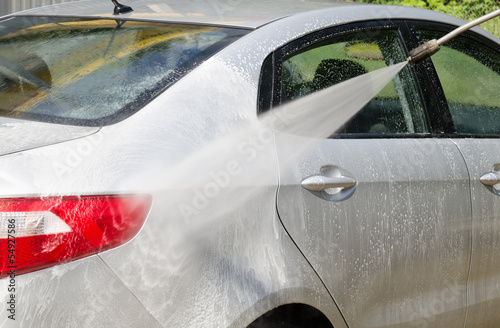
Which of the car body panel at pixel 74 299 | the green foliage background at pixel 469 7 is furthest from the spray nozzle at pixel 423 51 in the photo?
the green foliage background at pixel 469 7

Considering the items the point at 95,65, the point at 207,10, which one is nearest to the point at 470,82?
the point at 207,10

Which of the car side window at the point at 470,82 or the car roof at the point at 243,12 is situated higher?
the car roof at the point at 243,12

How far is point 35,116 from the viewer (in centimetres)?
202

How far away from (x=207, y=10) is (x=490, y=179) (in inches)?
51.9

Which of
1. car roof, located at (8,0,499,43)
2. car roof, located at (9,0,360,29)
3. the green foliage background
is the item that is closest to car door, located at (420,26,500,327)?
car roof, located at (8,0,499,43)

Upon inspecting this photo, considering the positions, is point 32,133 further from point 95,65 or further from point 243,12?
point 243,12

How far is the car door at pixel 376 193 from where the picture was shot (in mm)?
2195

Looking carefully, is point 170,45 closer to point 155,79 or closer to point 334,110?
point 155,79

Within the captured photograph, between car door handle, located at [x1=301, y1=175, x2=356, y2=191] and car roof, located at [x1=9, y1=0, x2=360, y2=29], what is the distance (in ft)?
1.86

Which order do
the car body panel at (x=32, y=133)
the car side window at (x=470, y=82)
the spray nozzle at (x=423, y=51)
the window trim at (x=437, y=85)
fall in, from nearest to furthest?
the car body panel at (x=32, y=133) → the spray nozzle at (x=423, y=51) → the window trim at (x=437, y=85) → the car side window at (x=470, y=82)

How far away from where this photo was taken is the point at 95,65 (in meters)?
2.32

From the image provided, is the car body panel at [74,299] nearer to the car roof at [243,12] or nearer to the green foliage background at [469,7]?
the car roof at [243,12]

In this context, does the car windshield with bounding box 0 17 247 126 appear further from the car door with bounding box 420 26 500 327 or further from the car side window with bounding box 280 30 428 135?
the car door with bounding box 420 26 500 327

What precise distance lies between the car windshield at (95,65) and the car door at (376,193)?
0.32m
